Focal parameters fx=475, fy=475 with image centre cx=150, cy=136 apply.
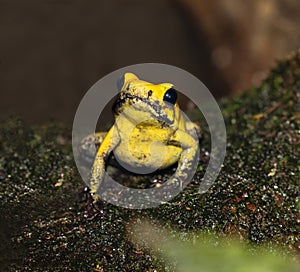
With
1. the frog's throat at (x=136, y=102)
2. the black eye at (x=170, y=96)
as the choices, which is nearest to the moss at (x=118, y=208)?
the frog's throat at (x=136, y=102)

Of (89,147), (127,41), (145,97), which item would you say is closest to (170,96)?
(145,97)

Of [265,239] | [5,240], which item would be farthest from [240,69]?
[5,240]

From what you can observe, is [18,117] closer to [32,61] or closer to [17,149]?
[17,149]

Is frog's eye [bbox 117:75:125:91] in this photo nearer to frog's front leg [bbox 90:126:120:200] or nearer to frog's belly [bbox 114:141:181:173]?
frog's front leg [bbox 90:126:120:200]

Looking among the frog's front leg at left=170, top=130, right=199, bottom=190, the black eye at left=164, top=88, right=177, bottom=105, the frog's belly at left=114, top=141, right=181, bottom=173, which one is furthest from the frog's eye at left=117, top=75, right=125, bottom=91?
the frog's front leg at left=170, top=130, right=199, bottom=190

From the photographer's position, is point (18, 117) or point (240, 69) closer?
point (18, 117)

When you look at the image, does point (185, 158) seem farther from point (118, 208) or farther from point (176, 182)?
point (118, 208)
